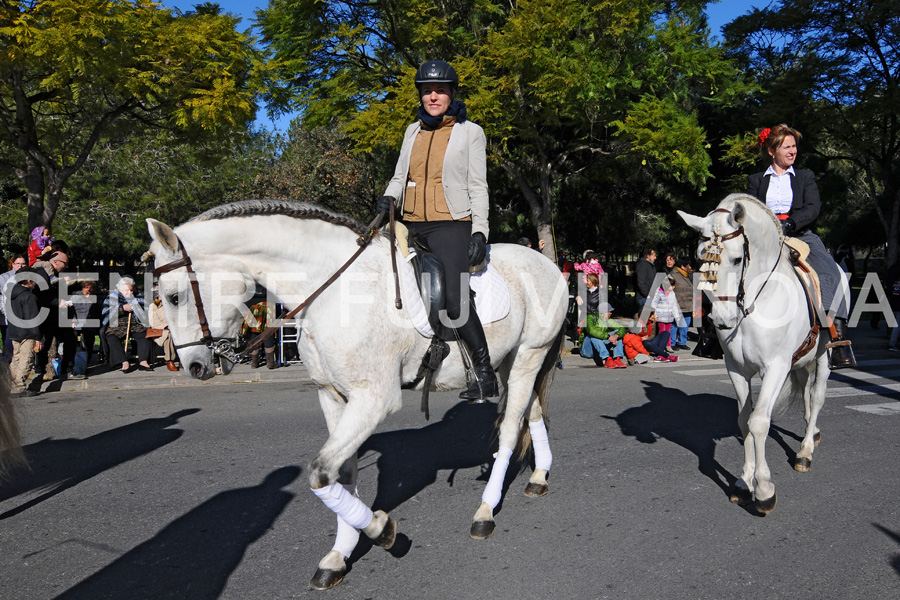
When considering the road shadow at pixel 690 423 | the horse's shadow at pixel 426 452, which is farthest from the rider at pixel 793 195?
the horse's shadow at pixel 426 452

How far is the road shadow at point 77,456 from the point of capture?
18.2 feet

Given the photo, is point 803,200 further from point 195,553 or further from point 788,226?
point 195,553

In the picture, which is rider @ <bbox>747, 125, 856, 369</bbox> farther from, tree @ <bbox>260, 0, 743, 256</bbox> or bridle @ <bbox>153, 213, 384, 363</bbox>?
tree @ <bbox>260, 0, 743, 256</bbox>

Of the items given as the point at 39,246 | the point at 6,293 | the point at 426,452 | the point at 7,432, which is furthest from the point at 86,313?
the point at 426,452

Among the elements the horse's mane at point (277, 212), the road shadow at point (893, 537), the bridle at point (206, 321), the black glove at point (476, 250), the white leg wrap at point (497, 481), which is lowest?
the road shadow at point (893, 537)

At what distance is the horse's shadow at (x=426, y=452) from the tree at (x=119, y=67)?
7.72m

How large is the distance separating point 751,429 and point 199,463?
180 inches

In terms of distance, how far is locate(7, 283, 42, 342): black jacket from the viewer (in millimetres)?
9984

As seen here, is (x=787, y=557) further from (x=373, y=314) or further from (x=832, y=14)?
(x=832, y=14)

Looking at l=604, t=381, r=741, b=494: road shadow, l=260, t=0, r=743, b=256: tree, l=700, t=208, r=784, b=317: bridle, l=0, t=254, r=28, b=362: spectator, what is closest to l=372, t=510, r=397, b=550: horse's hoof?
l=700, t=208, r=784, b=317: bridle

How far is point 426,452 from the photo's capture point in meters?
6.31

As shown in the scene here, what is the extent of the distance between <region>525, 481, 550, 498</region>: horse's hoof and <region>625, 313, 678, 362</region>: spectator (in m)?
8.02

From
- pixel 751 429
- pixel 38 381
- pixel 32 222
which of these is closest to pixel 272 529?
pixel 751 429

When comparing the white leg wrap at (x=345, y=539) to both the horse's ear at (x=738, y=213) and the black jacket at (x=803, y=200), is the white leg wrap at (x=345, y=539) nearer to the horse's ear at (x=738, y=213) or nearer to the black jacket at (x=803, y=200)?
the horse's ear at (x=738, y=213)
